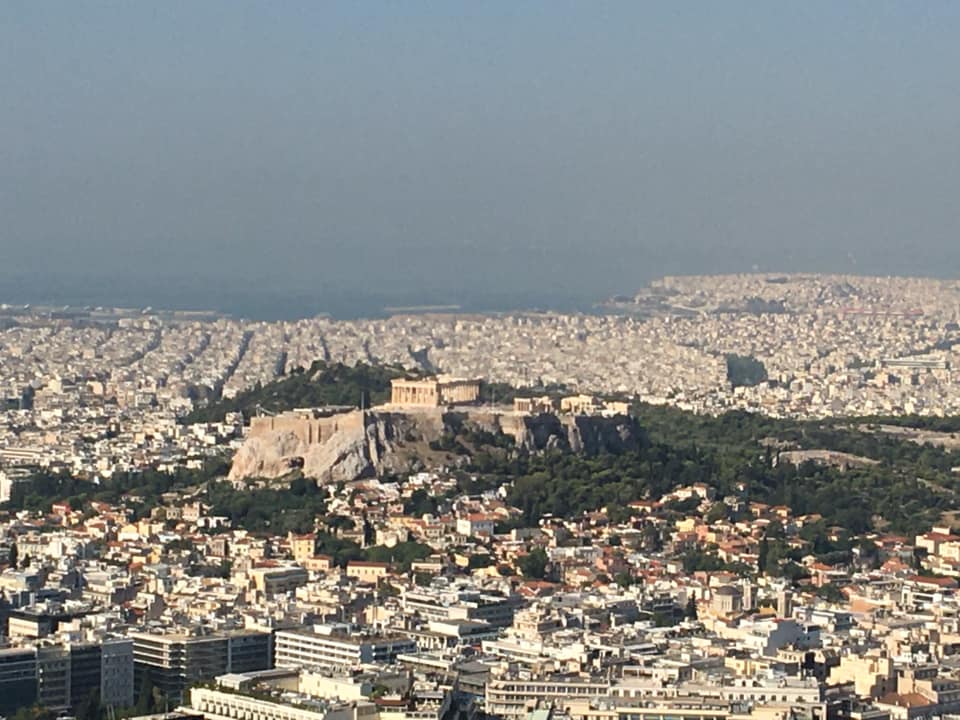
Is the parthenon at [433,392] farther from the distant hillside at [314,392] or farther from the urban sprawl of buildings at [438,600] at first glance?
the distant hillside at [314,392]

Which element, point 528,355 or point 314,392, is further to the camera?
point 528,355

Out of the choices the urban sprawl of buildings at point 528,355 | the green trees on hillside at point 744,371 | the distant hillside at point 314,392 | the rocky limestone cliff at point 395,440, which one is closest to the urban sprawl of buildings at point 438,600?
the urban sprawl of buildings at point 528,355

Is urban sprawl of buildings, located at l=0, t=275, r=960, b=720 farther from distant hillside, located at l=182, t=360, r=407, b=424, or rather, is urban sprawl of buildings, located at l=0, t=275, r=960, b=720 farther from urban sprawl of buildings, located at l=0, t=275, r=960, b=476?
distant hillside, located at l=182, t=360, r=407, b=424

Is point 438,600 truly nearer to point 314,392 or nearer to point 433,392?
point 433,392

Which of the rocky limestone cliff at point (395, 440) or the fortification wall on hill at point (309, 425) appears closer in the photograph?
the rocky limestone cliff at point (395, 440)

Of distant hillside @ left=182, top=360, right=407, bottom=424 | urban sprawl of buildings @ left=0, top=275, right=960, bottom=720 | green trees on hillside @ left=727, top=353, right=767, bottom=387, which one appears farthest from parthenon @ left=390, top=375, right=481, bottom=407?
green trees on hillside @ left=727, top=353, right=767, bottom=387

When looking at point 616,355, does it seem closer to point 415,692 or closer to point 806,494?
point 806,494

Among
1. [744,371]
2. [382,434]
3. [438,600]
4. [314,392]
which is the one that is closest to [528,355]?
[744,371]
